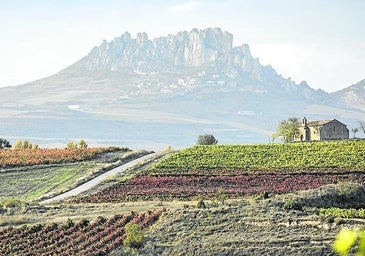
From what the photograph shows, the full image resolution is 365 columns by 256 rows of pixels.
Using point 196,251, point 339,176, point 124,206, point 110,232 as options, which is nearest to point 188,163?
point 339,176

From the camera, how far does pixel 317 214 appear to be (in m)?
35.8

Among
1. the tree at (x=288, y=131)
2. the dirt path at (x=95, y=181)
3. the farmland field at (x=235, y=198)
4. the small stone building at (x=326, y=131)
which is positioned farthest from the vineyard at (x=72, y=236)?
the tree at (x=288, y=131)

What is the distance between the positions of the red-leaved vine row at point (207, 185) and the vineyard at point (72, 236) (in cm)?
1292

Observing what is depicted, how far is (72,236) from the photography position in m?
35.7

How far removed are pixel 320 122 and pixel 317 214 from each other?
65.8 meters

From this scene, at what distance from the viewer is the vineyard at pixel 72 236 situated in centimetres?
3338

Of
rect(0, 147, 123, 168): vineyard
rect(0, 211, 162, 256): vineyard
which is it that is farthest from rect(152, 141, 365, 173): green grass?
rect(0, 211, 162, 256): vineyard

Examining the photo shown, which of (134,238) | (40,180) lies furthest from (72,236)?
(40,180)

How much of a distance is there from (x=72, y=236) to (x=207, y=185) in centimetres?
2295

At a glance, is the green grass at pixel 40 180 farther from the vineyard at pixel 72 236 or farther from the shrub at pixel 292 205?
the shrub at pixel 292 205

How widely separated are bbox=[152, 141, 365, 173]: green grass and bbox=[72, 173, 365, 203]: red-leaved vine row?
4715mm

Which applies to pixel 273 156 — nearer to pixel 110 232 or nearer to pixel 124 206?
pixel 124 206

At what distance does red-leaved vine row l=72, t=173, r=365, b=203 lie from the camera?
52531 millimetres

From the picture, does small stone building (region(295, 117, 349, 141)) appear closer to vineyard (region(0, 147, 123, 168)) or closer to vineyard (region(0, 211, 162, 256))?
vineyard (region(0, 147, 123, 168))
